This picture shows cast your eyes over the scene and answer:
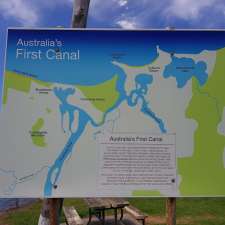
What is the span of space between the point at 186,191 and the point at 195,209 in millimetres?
8546

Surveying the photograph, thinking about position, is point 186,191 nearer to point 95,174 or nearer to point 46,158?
point 95,174

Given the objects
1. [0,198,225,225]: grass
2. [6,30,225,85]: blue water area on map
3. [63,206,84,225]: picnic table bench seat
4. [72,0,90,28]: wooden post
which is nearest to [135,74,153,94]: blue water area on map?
[6,30,225,85]: blue water area on map

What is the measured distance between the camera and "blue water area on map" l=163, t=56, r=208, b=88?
14.9 feet

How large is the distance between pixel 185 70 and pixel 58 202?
2162 millimetres

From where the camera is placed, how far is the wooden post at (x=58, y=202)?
15.4 ft

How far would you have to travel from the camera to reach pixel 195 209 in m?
12.4

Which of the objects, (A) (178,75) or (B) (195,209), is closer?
(A) (178,75)

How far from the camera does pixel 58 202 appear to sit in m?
4.75

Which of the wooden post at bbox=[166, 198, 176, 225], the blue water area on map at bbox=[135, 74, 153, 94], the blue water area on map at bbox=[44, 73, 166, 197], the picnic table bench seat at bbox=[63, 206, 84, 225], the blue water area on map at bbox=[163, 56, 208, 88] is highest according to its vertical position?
the blue water area on map at bbox=[163, 56, 208, 88]

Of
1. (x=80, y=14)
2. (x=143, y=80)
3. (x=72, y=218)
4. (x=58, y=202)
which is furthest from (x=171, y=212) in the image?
(x=72, y=218)

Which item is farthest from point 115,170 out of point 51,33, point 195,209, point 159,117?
point 195,209

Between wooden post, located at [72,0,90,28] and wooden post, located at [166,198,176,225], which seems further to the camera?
wooden post, located at [72,0,90,28]

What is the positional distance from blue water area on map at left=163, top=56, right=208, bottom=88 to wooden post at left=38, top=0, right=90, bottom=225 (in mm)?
1423

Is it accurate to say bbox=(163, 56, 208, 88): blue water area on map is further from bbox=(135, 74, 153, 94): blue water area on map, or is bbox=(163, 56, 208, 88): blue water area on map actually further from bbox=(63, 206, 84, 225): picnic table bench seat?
bbox=(63, 206, 84, 225): picnic table bench seat
